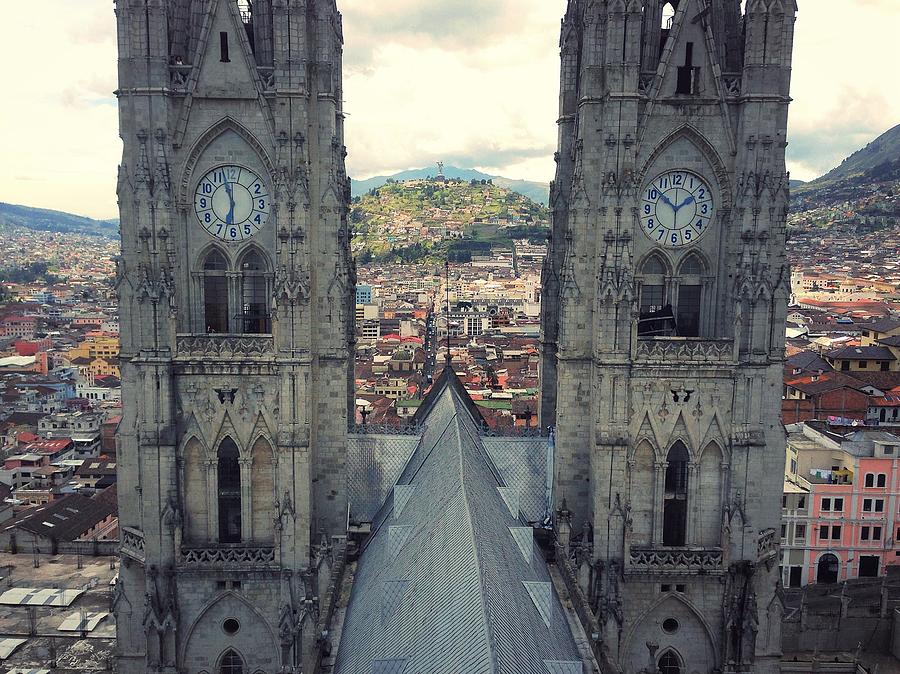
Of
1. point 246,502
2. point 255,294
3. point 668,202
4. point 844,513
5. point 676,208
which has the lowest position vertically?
point 844,513

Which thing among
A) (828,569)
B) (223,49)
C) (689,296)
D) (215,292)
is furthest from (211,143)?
(828,569)

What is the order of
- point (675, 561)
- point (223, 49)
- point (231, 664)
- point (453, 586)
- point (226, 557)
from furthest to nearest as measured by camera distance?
point (231, 664)
point (675, 561)
point (226, 557)
point (223, 49)
point (453, 586)

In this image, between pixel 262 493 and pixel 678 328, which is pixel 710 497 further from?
pixel 262 493

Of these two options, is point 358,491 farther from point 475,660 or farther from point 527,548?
point 475,660

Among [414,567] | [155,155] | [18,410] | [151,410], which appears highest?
[155,155]

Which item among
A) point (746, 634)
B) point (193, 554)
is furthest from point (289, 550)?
point (746, 634)

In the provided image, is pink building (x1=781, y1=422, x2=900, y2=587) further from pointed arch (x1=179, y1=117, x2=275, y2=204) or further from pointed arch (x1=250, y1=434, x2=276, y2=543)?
pointed arch (x1=179, y1=117, x2=275, y2=204)

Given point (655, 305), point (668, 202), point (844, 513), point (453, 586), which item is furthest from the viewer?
point (844, 513)
